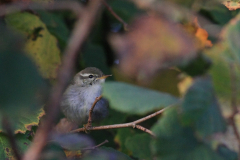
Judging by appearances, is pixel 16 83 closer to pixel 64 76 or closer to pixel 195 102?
pixel 64 76

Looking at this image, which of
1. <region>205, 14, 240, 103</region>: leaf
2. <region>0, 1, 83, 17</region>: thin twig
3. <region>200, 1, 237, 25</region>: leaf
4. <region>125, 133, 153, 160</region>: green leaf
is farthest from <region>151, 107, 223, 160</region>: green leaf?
<region>200, 1, 237, 25</region>: leaf

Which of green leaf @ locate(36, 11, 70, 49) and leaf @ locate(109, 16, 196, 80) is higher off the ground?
leaf @ locate(109, 16, 196, 80)

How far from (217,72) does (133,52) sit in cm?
31

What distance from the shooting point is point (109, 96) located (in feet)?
3.27

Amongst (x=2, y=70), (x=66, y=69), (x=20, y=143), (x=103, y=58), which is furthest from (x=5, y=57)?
(x=103, y=58)

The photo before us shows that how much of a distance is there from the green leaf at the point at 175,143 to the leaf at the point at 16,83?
0.47 metres

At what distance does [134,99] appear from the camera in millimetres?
957

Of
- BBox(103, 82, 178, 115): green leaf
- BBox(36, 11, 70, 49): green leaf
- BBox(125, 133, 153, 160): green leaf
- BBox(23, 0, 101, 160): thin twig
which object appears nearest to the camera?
BBox(23, 0, 101, 160): thin twig

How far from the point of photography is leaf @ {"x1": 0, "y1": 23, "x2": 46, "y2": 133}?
635 millimetres

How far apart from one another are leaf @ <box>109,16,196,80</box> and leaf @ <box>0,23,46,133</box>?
0.25 metres

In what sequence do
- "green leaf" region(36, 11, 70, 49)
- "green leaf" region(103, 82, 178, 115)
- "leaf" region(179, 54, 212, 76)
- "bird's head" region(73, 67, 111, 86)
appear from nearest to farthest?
"green leaf" region(103, 82, 178, 115)
"leaf" region(179, 54, 212, 76)
"green leaf" region(36, 11, 70, 49)
"bird's head" region(73, 67, 111, 86)

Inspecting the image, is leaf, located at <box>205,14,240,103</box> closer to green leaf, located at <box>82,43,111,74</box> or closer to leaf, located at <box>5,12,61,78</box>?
leaf, located at <box>5,12,61,78</box>

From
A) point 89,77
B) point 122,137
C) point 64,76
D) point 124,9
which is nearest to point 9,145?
point 122,137

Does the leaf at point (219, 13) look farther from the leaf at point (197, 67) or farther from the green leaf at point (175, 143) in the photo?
the green leaf at point (175, 143)
